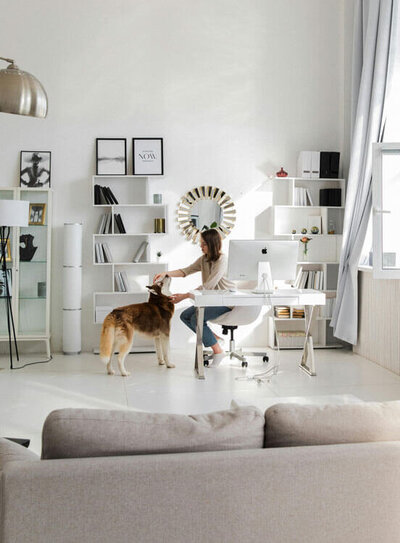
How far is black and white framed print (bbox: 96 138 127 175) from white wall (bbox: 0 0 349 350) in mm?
91

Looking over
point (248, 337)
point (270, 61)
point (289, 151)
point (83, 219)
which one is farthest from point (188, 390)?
point (270, 61)

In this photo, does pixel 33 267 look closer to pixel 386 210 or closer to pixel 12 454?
pixel 386 210

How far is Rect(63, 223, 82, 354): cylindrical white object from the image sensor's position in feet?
20.3

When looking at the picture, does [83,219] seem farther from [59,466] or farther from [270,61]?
[59,466]

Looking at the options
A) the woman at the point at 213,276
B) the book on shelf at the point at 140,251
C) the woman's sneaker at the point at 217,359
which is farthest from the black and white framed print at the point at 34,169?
the woman's sneaker at the point at 217,359

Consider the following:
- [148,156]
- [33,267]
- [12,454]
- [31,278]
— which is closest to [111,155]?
[148,156]

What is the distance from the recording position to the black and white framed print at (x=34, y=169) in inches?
251

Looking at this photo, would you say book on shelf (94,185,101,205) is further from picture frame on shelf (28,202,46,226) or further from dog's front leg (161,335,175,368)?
dog's front leg (161,335,175,368)

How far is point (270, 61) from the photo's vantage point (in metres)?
6.70

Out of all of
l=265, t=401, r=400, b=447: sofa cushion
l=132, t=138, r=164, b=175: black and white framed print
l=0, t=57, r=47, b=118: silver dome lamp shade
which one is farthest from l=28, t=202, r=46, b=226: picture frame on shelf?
l=265, t=401, r=400, b=447: sofa cushion

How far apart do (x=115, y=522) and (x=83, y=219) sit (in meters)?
5.30

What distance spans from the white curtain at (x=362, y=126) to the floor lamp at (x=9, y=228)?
314 centimetres

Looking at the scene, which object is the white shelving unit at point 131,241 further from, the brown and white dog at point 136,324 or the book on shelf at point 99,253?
the brown and white dog at point 136,324

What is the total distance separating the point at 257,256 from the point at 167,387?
134 centimetres
